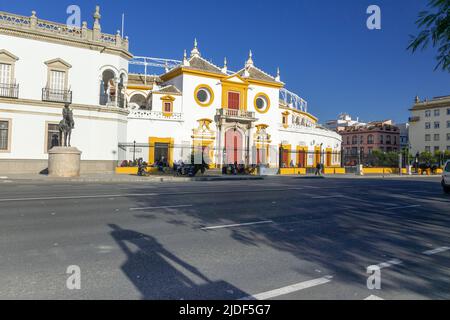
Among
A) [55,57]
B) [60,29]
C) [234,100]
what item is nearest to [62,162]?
[55,57]

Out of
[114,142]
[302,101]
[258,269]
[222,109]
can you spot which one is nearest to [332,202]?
[258,269]

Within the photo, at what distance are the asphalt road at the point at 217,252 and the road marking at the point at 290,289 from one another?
1cm

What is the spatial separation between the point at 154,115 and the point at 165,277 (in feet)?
110

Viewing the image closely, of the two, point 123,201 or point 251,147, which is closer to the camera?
point 123,201

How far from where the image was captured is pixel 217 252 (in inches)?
213

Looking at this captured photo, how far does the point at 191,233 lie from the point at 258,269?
7.69ft

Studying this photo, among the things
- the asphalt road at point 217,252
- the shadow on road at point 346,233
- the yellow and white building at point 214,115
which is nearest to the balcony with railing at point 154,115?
the yellow and white building at point 214,115

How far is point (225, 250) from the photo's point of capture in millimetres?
5543

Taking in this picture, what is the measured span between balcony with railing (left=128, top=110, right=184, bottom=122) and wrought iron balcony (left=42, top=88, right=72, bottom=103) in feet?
28.5

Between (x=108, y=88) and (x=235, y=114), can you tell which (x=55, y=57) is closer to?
(x=108, y=88)

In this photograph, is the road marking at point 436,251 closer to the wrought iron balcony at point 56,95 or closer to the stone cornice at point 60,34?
the wrought iron balcony at point 56,95

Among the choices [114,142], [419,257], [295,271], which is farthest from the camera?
[114,142]

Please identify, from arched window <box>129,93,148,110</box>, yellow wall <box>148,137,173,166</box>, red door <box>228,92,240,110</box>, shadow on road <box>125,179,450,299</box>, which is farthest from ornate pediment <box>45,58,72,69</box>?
red door <box>228,92,240,110</box>
